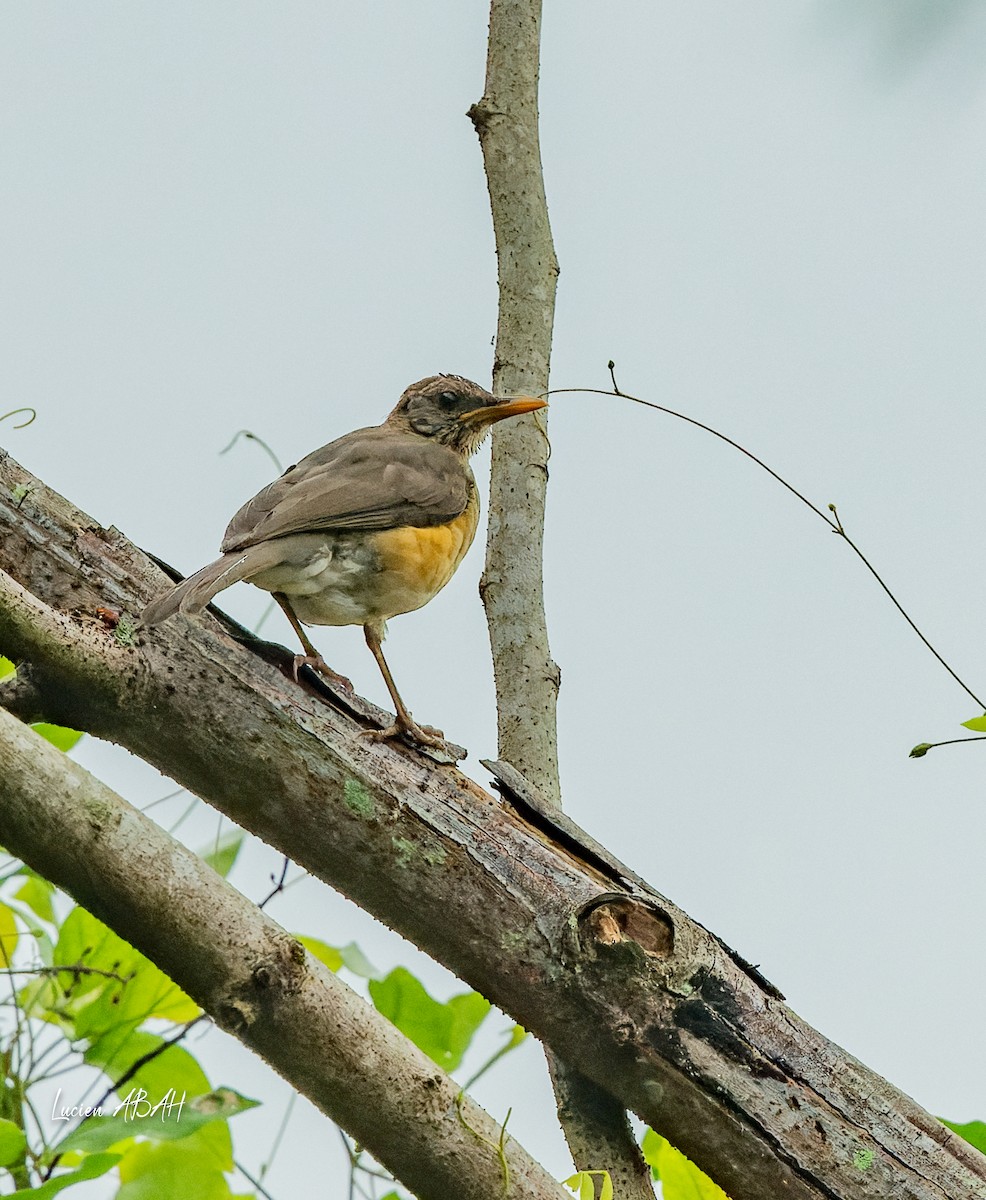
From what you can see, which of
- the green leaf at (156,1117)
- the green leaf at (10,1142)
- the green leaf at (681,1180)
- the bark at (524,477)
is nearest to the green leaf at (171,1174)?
the green leaf at (156,1117)

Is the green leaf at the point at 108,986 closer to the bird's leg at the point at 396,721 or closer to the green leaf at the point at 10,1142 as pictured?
the green leaf at the point at 10,1142

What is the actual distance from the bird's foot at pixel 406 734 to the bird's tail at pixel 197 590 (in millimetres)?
453

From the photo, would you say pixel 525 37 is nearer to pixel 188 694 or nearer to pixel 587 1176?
pixel 188 694

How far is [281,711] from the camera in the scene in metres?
2.83

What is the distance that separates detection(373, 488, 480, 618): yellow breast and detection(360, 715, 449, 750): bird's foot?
0.79m

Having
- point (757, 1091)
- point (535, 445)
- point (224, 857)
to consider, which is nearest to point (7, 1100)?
point (224, 857)

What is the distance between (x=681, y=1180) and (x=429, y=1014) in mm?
641

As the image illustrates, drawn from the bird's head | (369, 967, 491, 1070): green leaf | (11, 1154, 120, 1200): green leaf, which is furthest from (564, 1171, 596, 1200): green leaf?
the bird's head

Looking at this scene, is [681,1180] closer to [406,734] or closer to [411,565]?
[406,734]

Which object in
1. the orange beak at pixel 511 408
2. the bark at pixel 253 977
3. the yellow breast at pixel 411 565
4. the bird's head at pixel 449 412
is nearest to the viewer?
the bark at pixel 253 977

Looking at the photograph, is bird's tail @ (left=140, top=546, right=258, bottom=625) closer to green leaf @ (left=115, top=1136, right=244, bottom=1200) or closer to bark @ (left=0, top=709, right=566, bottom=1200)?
bark @ (left=0, top=709, right=566, bottom=1200)

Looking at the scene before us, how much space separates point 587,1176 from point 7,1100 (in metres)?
1.21

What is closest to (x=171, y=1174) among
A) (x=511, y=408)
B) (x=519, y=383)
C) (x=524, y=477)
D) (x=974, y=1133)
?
(x=974, y=1133)

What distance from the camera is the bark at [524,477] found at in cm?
295
